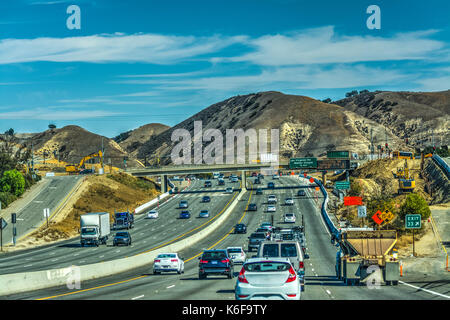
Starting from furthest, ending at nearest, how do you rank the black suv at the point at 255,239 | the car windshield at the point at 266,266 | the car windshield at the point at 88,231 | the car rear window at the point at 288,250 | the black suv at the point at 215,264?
the car windshield at the point at 88,231 → the black suv at the point at 255,239 → the black suv at the point at 215,264 → the car rear window at the point at 288,250 → the car windshield at the point at 266,266

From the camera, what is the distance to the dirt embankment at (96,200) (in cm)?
7555

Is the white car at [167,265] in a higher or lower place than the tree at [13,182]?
lower

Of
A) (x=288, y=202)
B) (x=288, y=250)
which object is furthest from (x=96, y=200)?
(x=288, y=250)

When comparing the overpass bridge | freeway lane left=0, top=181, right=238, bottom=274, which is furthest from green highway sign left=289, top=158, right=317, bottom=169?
freeway lane left=0, top=181, right=238, bottom=274

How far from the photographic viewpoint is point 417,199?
6631 cm

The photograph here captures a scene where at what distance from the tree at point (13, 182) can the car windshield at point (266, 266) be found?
8847cm

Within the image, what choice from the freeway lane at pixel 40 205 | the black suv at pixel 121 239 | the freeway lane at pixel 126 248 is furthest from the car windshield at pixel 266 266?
the freeway lane at pixel 40 205

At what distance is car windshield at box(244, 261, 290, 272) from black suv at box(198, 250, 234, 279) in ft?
50.9

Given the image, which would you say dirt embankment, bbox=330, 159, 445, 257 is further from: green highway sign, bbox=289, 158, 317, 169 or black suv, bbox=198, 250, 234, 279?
black suv, bbox=198, 250, 234, 279

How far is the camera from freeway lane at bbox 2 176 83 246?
77.1 metres

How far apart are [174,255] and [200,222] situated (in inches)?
1958

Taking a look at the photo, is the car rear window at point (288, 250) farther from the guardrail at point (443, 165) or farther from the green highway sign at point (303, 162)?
the green highway sign at point (303, 162)

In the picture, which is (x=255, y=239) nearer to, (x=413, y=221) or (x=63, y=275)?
(x=413, y=221)
